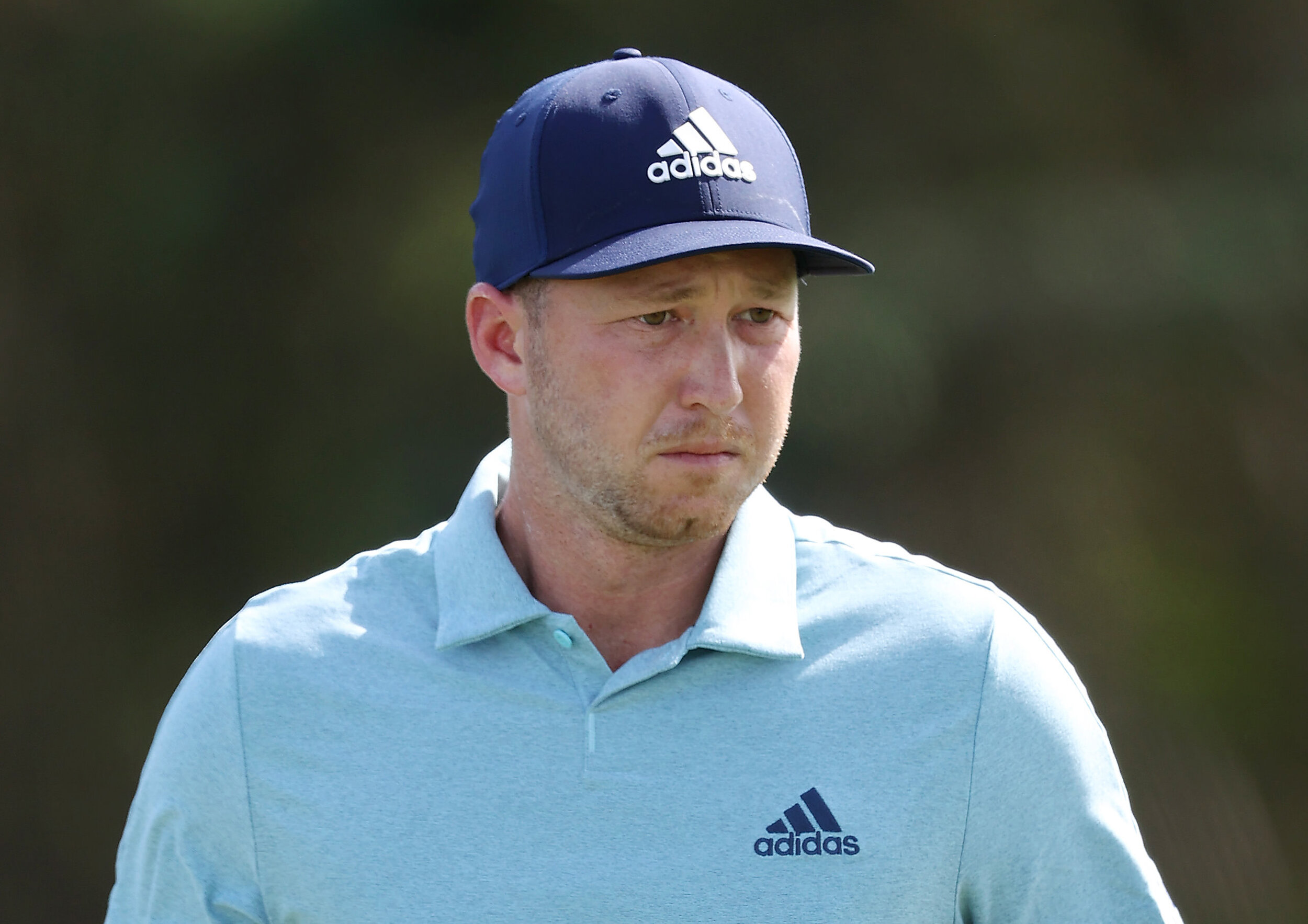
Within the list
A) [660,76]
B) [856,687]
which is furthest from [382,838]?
[660,76]

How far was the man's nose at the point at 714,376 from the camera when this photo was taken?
1468 mm

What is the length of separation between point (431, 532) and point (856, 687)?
0.57m

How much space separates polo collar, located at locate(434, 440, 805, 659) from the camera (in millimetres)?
1494

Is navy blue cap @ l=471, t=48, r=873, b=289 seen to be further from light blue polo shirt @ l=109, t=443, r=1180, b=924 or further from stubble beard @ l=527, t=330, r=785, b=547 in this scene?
light blue polo shirt @ l=109, t=443, r=1180, b=924

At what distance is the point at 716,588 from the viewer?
1.54m

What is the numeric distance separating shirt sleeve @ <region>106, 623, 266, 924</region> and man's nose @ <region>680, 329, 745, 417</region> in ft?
1.98

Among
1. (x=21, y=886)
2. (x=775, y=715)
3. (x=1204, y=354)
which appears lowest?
(x=21, y=886)

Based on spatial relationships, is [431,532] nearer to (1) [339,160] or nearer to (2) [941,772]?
(2) [941,772]

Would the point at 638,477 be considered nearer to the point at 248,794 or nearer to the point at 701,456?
the point at 701,456

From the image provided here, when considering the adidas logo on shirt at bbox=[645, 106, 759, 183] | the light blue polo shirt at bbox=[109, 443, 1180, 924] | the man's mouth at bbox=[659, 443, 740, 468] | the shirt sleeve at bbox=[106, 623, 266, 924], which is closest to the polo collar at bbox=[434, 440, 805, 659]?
the light blue polo shirt at bbox=[109, 443, 1180, 924]

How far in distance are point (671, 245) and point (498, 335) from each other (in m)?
0.32

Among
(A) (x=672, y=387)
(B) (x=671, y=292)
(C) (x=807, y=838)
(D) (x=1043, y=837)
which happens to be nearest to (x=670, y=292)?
(B) (x=671, y=292)

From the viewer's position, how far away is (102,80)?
3498mm

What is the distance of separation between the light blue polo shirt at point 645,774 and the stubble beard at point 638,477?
99 millimetres
